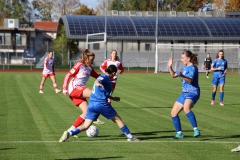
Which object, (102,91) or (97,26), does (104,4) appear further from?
(102,91)

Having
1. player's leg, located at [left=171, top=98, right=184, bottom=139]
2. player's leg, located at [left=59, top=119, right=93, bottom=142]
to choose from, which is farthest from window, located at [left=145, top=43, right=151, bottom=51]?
player's leg, located at [left=59, top=119, right=93, bottom=142]

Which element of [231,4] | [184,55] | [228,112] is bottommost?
[228,112]

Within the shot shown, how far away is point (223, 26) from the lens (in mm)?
69375

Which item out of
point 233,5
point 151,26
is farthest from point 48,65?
point 233,5

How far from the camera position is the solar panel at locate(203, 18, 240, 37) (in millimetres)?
67938

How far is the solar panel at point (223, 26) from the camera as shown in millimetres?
67938

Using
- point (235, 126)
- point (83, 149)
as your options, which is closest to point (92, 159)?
point (83, 149)

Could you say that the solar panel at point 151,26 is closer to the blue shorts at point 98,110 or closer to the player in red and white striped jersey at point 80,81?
the player in red and white striped jersey at point 80,81

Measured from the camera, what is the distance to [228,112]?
674 inches

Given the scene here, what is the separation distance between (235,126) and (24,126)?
525 centimetres

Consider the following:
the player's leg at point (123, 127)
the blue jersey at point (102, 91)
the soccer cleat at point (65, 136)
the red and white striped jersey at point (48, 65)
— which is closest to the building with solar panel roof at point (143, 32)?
the red and white striped jersey at point (48, 65)

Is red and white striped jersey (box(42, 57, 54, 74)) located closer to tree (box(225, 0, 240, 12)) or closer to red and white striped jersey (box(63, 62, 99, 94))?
red and white striped jersey (box(63, 62, 99, 94))

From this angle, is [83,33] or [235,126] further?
[83,33]

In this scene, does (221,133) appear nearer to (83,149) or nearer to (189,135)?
(189,135)
